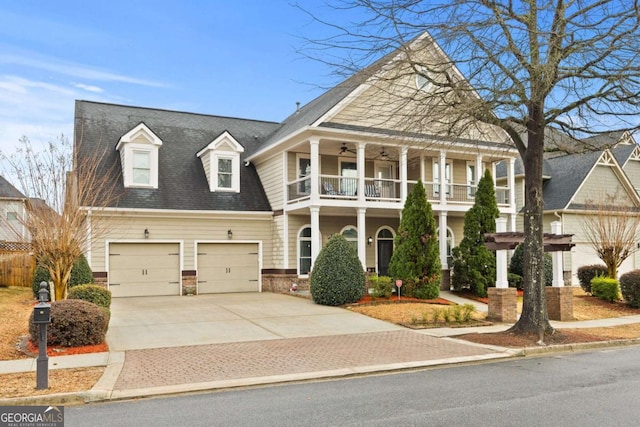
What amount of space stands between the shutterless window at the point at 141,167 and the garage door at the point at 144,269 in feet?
8.59

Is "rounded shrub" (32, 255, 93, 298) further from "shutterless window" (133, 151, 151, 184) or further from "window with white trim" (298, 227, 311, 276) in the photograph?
"window with white trim" (298, 227, 311, 276)

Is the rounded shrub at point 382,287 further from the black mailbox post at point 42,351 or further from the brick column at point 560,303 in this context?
the black mailbox post at point 42,351

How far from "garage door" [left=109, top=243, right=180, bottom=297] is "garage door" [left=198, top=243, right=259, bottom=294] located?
107 cm

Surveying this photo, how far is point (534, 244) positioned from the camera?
12.0m

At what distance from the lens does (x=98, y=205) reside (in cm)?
1777

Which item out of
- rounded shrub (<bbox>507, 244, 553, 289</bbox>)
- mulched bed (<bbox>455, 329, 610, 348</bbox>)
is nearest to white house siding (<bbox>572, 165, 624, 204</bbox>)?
rounded shrub (<bbox>507, 244, 553, 289</bbox>)

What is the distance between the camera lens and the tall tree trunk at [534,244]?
11.8 metres

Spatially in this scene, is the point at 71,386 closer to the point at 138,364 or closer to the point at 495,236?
the point at 138,364

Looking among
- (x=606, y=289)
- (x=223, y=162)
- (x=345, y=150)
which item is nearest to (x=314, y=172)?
(x=345, y=150)

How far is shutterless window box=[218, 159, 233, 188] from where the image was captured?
2283 cm

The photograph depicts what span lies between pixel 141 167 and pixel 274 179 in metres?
5.47

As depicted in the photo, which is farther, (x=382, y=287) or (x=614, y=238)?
(x=614, y=238)

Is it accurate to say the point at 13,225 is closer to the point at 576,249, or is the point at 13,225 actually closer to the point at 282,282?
the point at 282,282

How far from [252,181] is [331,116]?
5.72 metres
